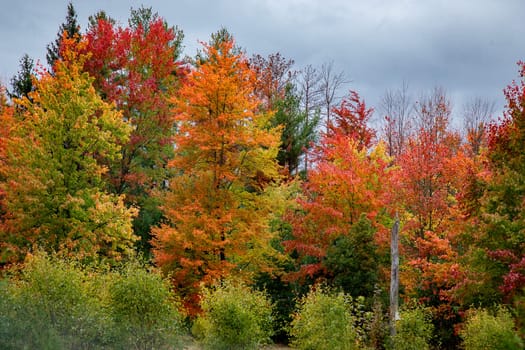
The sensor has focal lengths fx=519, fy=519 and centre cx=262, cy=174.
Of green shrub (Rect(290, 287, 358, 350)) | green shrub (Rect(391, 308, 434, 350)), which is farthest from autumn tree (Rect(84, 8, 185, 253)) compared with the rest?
green shrub (Rect(391, 308, 434, 350))

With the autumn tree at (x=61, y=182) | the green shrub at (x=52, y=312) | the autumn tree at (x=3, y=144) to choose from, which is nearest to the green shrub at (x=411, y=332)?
the green shrub at (x=52, y=312)

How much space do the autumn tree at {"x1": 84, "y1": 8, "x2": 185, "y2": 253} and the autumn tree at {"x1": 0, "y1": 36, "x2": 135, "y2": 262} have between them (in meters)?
6.04

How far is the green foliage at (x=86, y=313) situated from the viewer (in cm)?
1292

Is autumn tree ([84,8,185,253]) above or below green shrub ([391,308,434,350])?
above

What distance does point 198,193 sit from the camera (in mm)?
20078

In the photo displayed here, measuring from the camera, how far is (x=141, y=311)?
13.0 metres

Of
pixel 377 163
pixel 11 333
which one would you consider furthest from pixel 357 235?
pixel 11 333

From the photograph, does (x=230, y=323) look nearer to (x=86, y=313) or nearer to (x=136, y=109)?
(x=86, y=313)

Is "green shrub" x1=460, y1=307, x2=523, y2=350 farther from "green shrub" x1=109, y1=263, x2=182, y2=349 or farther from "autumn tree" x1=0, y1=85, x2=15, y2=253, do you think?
"autumn tree" x1=0, y1=85, x2=15, y2=253

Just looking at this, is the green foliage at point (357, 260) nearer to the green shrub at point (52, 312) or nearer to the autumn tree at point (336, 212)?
the autumn tree at point (336, 212)

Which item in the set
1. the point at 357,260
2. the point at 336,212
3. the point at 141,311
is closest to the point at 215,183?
the point at 336,212

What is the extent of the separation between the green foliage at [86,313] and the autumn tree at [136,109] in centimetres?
1238

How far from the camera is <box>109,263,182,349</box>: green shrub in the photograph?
12.9m

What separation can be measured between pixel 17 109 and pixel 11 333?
22.4m
